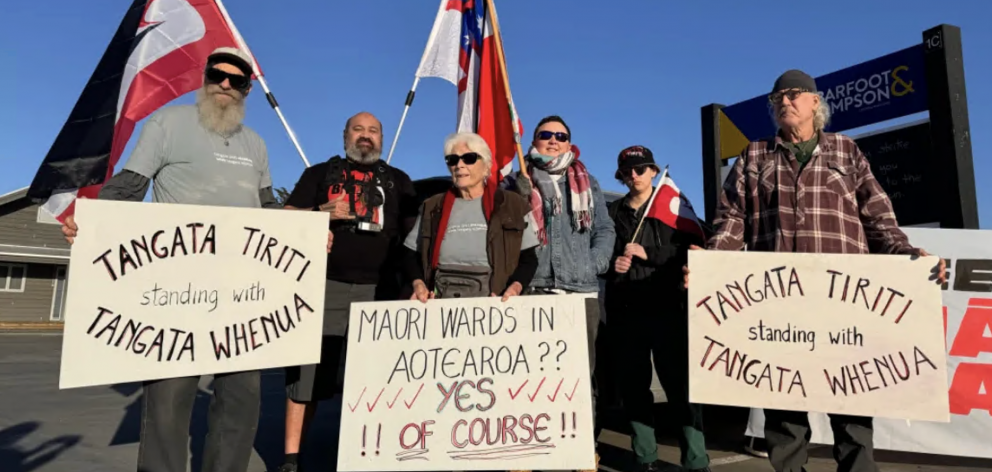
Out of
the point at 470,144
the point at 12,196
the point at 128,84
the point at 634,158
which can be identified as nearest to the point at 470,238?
the point at 470,144

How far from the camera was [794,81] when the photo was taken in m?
2.82

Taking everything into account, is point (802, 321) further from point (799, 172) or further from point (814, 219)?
point (799, 172)

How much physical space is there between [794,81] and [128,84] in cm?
395

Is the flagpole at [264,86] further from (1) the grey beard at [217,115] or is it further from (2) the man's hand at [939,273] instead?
(2) the man's hand at [939,273]

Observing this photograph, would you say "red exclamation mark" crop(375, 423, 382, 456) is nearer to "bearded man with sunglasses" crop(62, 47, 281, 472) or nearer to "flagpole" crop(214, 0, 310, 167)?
"bearded man with sunglasses" crop(62, 47, 281, 472)

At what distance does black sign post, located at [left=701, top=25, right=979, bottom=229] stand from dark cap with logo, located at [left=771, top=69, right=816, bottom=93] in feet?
6.38

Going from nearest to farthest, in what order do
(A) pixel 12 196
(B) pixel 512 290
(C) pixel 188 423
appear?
(C) pixel 188 423 → (B) pixel 512 290 → (A) pixel 12 196

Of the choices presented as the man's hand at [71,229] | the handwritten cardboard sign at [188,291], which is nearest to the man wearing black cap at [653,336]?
the handwritten cardboard sign at [188,291]

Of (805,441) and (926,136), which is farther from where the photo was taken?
(926,136)

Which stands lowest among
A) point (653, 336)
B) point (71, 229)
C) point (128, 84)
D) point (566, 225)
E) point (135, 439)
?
point (135, 439)

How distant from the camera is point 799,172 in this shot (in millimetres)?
2824

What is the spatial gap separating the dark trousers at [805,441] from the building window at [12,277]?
26.2 meters

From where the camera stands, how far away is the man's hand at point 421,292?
115 inches

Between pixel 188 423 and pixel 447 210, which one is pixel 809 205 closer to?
pixel 447 210
